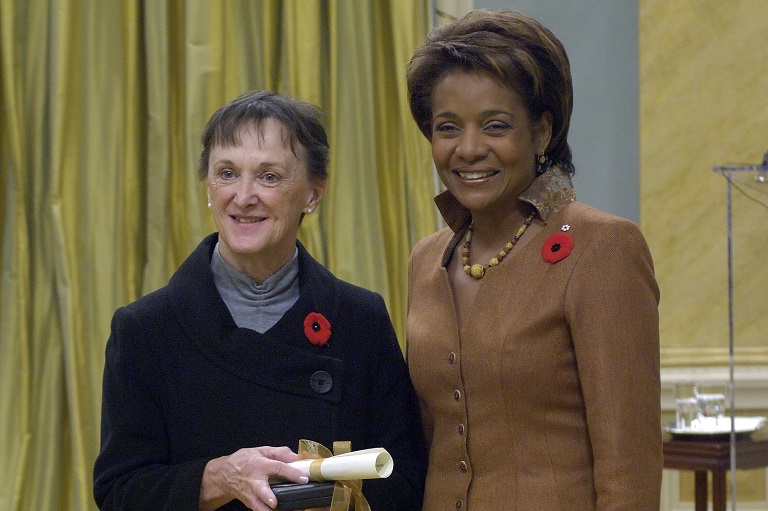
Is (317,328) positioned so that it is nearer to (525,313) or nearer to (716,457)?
(525,313)

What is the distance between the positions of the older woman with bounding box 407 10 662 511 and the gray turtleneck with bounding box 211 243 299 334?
0.92 feet

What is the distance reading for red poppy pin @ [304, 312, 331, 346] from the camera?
82.8 inches

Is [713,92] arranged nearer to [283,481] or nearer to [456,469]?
[456,469]

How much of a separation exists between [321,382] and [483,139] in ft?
1.88

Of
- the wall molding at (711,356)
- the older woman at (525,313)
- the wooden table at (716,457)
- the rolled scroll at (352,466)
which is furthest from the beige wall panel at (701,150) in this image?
the rolled scroll at (352,466)

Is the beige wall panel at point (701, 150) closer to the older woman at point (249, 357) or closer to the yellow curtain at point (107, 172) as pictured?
the yellow curtain at point (107, 172)

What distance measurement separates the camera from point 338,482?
182 cm

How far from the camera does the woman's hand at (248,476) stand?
72.1 inches

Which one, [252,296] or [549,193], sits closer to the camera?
[549,193]

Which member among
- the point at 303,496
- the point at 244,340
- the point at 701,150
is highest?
the point at 701,150

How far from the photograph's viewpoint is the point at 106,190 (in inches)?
147

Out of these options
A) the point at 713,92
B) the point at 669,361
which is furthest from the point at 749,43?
the point at 669,361

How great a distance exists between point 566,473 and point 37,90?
2.59 metres

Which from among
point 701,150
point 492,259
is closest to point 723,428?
point 701,150
